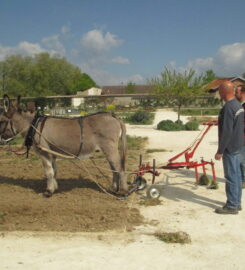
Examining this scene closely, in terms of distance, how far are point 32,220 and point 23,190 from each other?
5.58ft

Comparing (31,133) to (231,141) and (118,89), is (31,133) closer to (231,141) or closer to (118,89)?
(231,141)

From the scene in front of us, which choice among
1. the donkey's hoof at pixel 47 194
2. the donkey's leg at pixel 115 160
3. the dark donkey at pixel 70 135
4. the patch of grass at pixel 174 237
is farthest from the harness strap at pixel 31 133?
the patch of grass at pixel 174 237

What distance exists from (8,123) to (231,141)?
14.2 feet

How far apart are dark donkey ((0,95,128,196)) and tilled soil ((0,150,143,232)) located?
0.41 meters

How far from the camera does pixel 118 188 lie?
19.7 ft

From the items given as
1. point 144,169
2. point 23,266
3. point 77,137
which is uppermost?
point 77,137

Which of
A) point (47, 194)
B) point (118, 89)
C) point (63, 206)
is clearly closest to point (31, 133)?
point (47, 194)

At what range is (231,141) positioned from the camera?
4879 mm

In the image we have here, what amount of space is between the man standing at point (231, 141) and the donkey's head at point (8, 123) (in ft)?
13.2

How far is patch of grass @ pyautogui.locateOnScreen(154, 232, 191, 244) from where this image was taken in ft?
13.3

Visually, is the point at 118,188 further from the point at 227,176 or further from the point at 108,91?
the point at 108,91

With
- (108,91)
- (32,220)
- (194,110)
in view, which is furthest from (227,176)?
(108,91)

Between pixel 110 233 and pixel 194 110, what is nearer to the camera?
pixel 110 233

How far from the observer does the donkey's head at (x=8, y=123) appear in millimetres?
5930
